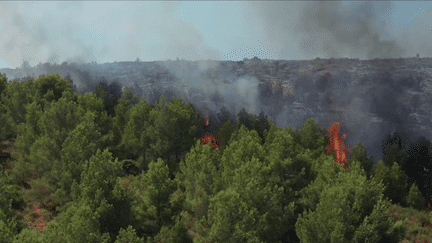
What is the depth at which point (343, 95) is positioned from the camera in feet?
340

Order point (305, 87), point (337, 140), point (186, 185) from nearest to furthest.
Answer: point (186, 185) → point (337, 140) → point (305, 87)

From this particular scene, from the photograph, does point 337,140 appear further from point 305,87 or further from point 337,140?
point 305,87

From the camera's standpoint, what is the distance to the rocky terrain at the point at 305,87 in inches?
3819

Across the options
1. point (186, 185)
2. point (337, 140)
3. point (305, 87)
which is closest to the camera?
point (186, 185)

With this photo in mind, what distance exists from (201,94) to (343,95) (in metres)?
36.4

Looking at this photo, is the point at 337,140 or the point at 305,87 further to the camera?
the point at 305,87

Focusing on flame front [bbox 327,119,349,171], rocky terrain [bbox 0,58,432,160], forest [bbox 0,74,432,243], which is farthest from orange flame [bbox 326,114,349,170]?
forest [bbox 0,74,432,243]

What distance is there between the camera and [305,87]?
108812 mm

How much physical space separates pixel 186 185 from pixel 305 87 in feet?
229

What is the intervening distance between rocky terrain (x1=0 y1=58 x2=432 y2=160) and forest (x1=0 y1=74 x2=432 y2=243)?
28555 mm

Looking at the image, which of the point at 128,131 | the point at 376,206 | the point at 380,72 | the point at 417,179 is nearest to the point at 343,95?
the point at 380,72

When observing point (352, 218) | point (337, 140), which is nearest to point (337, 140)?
point (337, 140)

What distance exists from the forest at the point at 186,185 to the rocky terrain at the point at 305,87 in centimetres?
2856

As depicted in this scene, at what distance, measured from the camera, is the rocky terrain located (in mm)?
97000
